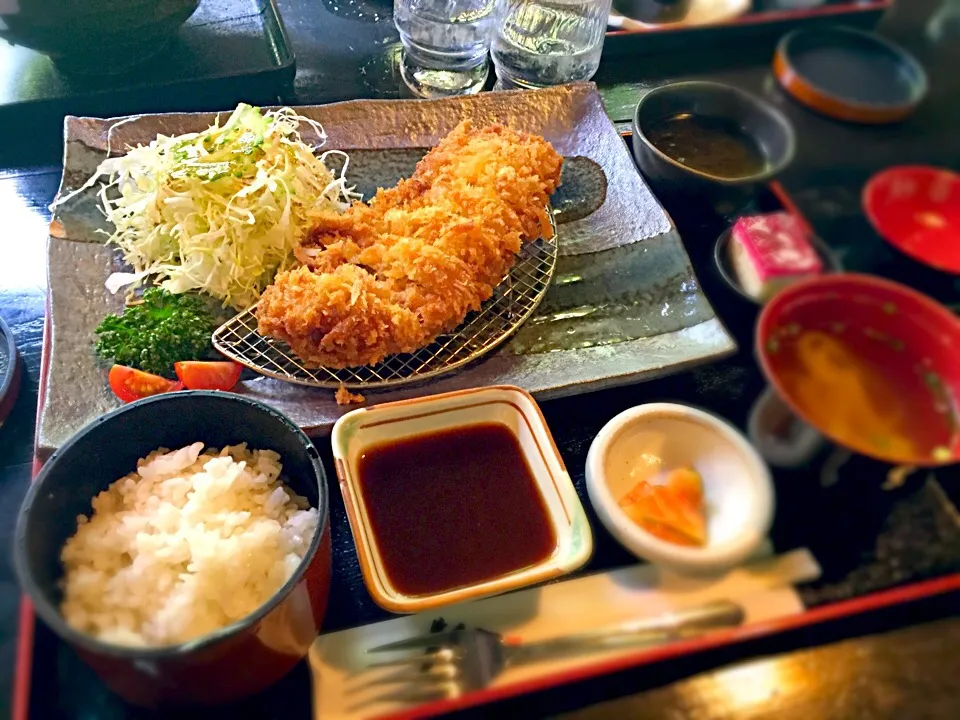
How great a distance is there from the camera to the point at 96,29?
7.70 ft

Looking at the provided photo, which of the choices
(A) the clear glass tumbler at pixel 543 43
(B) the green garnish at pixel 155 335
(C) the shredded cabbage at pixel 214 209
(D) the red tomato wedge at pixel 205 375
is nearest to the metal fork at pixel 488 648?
(D) the red tomato wedge at pixel 205 375

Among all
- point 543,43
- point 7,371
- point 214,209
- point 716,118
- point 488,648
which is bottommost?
point 488,648

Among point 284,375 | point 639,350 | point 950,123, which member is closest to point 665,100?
point 639,350

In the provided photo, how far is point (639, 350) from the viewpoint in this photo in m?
1.93

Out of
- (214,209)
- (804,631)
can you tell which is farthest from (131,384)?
(804,631)

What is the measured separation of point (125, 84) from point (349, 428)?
1.86 m

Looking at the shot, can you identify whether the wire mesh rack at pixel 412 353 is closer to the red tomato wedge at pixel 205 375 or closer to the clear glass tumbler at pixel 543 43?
the red tomato wedge at pixel 205 375

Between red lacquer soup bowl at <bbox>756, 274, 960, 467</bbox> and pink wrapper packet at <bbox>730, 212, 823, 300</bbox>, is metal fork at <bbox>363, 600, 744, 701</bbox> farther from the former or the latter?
pink wrapper packet at <bbox>730, 212, 823, 300</bbox>

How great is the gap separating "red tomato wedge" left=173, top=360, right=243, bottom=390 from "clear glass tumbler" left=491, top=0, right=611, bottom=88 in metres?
1.79

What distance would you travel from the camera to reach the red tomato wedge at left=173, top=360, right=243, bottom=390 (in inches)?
70.4

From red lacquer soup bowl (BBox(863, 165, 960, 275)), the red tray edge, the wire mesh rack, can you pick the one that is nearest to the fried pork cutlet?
the wire mesh rack

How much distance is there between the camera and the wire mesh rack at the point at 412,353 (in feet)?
6.03

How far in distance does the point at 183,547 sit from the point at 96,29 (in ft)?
6.65

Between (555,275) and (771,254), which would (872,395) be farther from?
(555,275)
